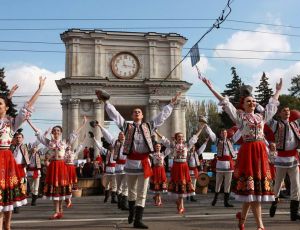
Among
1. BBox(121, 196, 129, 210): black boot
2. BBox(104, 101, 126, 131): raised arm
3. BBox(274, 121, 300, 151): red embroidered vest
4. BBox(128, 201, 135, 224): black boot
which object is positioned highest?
BBox(104, 101, 126, 131): raised arm

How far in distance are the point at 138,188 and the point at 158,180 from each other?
5708mm

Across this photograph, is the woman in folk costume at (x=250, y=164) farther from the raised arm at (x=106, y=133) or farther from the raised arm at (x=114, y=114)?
the raised arm at (x=106, y=133)

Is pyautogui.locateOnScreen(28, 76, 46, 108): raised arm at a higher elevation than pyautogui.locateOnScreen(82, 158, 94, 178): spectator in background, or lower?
higher

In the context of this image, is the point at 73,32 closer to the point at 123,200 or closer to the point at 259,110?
the point at 123,200

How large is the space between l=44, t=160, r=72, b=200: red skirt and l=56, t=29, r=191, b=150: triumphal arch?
26.7 metres

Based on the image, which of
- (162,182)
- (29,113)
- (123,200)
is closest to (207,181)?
(162,182)

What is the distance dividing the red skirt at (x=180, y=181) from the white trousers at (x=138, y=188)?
2.78 m

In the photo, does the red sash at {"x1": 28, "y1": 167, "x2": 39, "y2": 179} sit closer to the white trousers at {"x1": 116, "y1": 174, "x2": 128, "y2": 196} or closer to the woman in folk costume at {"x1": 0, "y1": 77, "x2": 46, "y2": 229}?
the white trousers at {"x1": 116, "y1": 174, "x2": 128, "y2": 196}

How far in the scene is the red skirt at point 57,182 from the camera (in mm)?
9281

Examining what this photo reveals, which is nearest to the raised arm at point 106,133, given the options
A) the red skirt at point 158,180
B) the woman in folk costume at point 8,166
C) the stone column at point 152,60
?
the red skirt at point 158,180

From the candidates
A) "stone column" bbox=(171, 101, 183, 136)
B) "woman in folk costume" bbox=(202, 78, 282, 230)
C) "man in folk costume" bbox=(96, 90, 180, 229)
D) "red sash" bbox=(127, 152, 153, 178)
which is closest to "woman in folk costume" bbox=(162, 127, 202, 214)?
"man in folk costume" bbox=(96, 90, 180, 229)

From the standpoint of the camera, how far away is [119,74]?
37688mm

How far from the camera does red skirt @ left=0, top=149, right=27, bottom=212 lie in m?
5.53

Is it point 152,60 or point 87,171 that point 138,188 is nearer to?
point 87,171
